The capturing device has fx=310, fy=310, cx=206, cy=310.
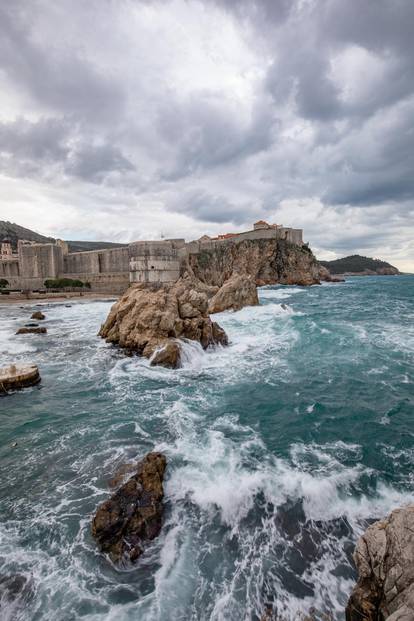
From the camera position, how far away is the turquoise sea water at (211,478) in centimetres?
321

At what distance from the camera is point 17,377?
8695 millimetres

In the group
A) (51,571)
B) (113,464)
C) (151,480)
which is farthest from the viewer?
(113,464)

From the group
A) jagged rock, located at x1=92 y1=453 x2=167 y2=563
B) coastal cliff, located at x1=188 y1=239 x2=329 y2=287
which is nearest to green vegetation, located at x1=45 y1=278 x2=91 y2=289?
coastal cliff, located at x1=188 y1=239 x2=329 y2=287

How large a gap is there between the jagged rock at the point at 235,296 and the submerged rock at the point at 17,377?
51.2 ft

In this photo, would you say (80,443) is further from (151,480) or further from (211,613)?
(211,613)

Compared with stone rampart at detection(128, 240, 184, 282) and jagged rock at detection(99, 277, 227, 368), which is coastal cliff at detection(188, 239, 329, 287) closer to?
stone rampart at detection(128, 240, 184, 282)

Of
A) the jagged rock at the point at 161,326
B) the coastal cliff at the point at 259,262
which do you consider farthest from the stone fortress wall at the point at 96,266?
the jagged rock at the point at 161,326

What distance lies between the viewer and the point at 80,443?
586cm

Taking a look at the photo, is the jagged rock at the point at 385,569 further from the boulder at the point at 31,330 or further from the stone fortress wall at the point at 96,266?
the stone fortress wall at the point at 96,266

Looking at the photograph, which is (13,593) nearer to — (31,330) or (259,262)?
(31,330)

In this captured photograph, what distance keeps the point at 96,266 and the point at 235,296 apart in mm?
26045

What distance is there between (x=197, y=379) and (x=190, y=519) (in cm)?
536

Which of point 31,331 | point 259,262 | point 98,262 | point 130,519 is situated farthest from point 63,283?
point 130,519

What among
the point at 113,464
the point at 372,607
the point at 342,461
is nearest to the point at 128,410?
the point at 113,464
